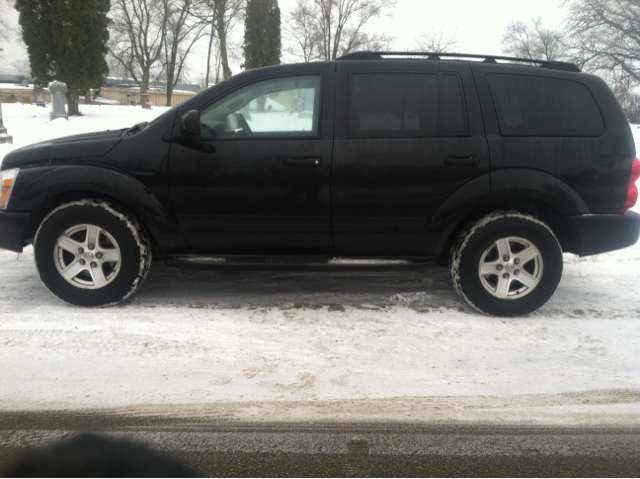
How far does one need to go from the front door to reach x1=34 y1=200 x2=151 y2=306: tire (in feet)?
1.35

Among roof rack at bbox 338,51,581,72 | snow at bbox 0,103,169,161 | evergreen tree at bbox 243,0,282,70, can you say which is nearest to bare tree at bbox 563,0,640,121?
evergreen tree at bbox 243,0,282,70

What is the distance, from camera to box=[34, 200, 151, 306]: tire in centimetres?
466

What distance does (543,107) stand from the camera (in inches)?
187

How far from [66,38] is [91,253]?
23578 mm

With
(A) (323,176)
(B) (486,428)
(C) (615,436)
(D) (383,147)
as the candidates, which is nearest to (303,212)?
(A) (323,176)

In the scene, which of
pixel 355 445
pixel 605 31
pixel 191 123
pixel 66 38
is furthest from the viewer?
pixel 605 31

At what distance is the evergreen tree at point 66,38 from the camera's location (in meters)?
25.0

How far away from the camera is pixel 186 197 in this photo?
4.71m

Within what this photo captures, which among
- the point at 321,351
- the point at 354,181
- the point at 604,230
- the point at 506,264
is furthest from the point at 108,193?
the point at 604,230

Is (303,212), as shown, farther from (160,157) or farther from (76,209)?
(76,209)

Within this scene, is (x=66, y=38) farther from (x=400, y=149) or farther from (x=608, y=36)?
(x=608, y=36)

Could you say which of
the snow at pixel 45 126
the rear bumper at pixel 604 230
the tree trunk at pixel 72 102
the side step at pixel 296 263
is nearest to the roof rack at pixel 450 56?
the rear bumper at pixel 604 230

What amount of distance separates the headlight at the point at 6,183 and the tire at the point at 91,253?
43 cm

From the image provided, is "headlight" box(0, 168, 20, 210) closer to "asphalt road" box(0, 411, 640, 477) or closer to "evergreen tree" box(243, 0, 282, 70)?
"asphalt road" box(0, 411, 640, 477)
